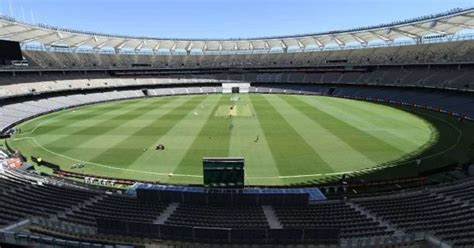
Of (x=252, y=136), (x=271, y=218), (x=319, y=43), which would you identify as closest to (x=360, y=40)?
(x=319, y=43)

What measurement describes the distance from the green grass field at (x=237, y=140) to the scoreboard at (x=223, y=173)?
4094mm

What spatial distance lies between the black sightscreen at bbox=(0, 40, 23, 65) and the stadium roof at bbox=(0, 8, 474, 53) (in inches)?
464

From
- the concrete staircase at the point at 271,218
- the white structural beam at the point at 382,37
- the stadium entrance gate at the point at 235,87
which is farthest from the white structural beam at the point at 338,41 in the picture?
the concrete staircase at the point at 271,218

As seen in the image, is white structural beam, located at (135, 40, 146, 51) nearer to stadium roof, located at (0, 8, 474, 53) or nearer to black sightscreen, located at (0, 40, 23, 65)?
stadium roof, located at (0, 8, 474, 53)

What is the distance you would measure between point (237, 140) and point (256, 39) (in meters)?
73.9

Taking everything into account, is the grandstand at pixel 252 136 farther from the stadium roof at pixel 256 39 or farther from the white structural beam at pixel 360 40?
the white structural beam at pixel 360 40

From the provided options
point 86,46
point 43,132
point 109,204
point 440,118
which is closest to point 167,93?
point 86,46

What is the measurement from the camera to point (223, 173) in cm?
2489

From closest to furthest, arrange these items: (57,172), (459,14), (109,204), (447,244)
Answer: (447,244)
(109,204)
(57,172)
(459,14)

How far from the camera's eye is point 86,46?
3856 inches

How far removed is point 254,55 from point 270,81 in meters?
12.4

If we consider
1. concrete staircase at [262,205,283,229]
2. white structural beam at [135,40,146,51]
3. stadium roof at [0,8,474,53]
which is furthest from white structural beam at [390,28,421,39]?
concrete staircase at [262,205,283,229]

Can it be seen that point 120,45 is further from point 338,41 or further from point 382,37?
point 382,37

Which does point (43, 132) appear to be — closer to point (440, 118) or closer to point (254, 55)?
point (440, 118)
